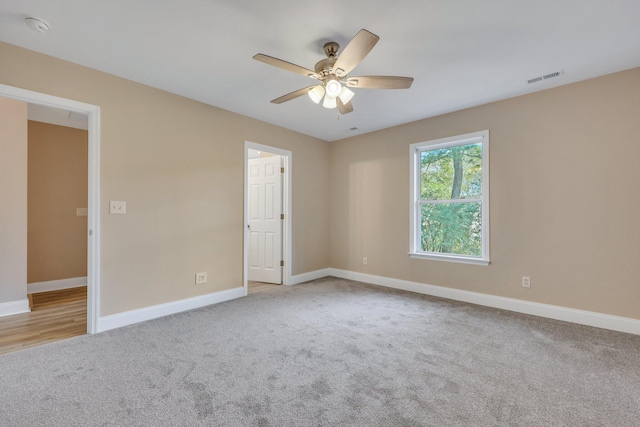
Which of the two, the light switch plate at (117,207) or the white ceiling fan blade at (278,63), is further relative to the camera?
the light switch plate at (117,207)

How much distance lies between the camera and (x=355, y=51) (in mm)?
1892

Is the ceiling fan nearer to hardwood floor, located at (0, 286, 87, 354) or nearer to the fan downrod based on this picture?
the fan downrod

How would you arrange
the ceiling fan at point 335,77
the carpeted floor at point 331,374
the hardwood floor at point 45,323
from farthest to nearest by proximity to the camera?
the hardwood floor at point 45,323 → the ceiling fan at point 335,77 → the carpeted floor at point 331,374

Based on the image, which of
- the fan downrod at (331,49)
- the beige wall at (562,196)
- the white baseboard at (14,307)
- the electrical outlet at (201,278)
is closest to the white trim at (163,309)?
the electrical outlet at (201,278)

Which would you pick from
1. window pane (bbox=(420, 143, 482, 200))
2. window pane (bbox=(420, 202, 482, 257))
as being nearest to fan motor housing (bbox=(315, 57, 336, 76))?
window pane (bbox=(420, 143, 482, 200))

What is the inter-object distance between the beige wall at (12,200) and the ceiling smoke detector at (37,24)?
1976mm

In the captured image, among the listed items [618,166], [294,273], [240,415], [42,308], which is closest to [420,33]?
[618,166]

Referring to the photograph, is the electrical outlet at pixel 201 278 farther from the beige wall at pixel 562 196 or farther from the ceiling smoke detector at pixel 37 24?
the beige wall at pixel 562 196

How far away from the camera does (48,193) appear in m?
4.41

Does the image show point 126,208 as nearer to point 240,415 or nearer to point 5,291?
point 5,291

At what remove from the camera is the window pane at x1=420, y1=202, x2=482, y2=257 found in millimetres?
3799

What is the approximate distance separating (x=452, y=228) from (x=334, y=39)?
2.95 metres

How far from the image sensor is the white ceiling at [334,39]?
194 cm

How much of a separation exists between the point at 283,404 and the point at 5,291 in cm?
387
